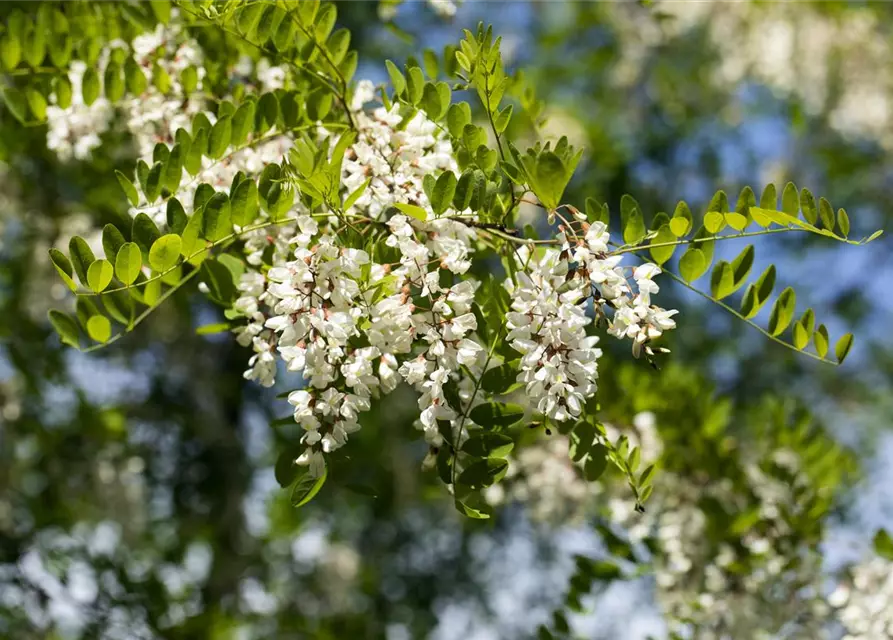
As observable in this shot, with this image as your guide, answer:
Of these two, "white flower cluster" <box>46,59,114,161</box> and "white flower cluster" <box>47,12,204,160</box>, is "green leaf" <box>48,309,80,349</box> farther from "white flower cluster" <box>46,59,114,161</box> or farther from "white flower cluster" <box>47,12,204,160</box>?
"white flower cluster" <box>46,59,114,161</box>

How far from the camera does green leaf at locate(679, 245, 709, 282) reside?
4.06 feet

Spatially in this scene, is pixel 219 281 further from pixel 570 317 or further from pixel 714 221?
pixel 714 221

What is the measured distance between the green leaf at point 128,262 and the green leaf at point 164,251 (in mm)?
18

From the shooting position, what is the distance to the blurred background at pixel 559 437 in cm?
205

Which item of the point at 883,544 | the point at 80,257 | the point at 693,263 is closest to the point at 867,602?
the point at 883,544

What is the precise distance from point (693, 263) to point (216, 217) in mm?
644

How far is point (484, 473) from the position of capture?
119 centimetres

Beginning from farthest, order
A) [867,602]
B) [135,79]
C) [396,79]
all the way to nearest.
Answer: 1. [867,602]
2. [135,79]
3. [396,79]

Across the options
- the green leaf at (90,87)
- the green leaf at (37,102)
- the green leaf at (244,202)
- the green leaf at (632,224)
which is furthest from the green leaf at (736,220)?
the green leaf at (37,102)

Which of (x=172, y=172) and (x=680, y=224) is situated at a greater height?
(x=680, y=224)

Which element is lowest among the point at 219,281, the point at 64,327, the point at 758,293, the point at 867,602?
the point at 867,602

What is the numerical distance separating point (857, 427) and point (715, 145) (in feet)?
6.93

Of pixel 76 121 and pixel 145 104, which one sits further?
pixel 76 121

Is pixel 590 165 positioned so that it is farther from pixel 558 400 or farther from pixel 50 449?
pixel 558 400
